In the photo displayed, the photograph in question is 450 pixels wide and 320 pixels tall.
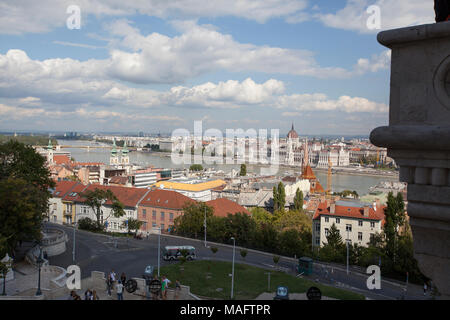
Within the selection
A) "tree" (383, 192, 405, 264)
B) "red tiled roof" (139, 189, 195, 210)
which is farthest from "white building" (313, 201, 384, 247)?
"red tiled roof" (139, 189, 195, 210)

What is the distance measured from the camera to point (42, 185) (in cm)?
1994

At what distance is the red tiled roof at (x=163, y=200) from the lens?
25.4 m

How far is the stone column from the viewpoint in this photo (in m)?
2.11

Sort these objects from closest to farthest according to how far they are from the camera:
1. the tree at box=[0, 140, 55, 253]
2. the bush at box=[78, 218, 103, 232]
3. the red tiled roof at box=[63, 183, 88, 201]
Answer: the tree at box=[0, 140, 55, 253]
the bush at box=[78, 218, 103, 232]
the red tiled roof at box=[63, 183, 88, 201]

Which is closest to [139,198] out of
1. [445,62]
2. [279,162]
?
[445,62]

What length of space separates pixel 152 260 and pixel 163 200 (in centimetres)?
999

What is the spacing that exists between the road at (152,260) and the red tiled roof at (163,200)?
4581mm

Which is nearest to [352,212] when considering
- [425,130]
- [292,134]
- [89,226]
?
[89,226]

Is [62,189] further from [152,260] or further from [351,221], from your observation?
[351,221]

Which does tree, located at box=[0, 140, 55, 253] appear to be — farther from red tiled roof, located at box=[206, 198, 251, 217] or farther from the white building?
the white building

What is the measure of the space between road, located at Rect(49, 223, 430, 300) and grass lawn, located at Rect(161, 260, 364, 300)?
110cm

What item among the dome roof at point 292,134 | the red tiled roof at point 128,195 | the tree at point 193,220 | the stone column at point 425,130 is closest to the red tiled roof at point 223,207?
the tree at point 193,220

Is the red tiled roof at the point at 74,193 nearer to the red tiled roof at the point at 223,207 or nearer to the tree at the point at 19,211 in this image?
the red tiled roof at the point at 223,207
